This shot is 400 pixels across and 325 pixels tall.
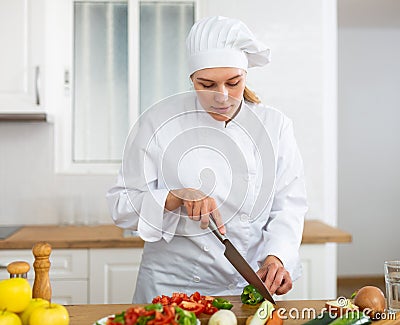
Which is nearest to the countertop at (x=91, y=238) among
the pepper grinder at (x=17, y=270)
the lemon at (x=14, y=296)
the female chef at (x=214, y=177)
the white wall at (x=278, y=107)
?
the white wall at (x=278, y=107)

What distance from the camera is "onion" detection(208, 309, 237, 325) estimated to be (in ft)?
3.82

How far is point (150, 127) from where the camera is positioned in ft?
5.65

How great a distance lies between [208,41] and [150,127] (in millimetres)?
286

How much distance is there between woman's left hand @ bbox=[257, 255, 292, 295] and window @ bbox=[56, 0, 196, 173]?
Result: 1.64 metres

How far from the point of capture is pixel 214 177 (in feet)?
5.44

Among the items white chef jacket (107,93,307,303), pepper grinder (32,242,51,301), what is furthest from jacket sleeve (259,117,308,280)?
pepper grinder (32,242,51,301)

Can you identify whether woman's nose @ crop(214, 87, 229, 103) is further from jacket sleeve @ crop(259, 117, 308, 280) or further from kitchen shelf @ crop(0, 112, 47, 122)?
kitchen shelf @ crop(0, 112, 47, 122)

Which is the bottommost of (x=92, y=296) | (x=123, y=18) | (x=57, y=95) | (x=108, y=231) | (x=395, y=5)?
(x=92, y=296)

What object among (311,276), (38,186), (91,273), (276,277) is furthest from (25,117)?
(276,277)

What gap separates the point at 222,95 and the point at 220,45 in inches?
5.5

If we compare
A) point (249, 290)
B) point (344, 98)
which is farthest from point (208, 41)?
point (344, 98)

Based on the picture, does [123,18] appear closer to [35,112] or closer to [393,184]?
[35,112]

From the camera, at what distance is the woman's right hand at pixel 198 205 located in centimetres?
146

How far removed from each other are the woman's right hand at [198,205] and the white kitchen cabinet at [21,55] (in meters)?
1.36
